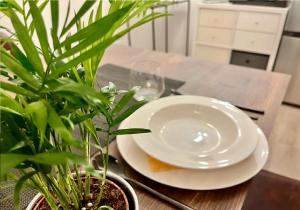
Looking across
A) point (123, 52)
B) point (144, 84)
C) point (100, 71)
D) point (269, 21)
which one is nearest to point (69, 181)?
point (144, 84)

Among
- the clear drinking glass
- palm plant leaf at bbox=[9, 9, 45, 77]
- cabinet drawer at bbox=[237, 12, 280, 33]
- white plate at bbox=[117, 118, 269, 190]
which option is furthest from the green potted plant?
cabinet drawer at bbox=[237, 12, 280, 33]

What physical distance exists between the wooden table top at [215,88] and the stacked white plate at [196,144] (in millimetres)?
21

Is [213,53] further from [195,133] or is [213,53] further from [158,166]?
[158,166]

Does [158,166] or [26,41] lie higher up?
[26,41]

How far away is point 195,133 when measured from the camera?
72cm

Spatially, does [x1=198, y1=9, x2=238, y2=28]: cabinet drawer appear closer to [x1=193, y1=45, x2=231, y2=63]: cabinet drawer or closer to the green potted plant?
[x1=193, y1=45, x2=231, y2=63]: cabinet drawer

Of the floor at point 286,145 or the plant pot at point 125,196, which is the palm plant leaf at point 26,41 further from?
the floor at point 286,145

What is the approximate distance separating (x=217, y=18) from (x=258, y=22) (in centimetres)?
37

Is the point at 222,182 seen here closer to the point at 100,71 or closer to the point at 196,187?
the point at 196,187

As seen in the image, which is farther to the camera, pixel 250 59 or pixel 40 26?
pixel 250 59

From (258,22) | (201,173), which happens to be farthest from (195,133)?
(258,22)

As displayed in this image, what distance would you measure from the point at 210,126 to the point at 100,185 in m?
0.43

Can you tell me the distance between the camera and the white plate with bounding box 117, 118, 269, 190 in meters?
0.53

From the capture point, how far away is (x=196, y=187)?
53 cm
